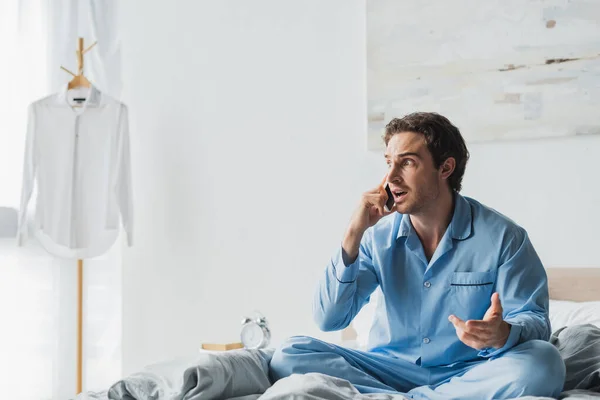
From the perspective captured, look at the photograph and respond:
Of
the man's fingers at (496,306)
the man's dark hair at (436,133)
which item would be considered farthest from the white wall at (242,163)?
the man's fingers at (496,306)

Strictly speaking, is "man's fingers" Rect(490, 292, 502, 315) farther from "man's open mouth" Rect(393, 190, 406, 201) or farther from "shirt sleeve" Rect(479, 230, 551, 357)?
"man's open mouth" Rect(393, 190, 406, 201)

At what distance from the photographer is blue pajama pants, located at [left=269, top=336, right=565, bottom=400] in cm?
162

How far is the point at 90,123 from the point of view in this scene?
136 inches

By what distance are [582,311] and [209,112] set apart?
6.34 feet

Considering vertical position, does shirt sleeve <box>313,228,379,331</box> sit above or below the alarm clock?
above

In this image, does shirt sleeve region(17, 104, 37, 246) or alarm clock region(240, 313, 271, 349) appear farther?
shirt sleeve region(17, 104, 37, 246)

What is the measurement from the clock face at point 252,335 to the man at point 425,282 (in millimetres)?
806

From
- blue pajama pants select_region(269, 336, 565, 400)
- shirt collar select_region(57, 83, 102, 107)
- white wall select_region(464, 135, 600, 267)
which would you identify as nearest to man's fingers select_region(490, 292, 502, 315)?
blue pajama pants select_region(269, 336, 565, 400)

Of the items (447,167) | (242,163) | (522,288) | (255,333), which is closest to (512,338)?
(522,288)

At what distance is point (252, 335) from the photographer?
2812 mm

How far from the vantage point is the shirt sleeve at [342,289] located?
76.6 inches

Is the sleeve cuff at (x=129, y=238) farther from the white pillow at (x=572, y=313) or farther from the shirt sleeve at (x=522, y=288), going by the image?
the shirt sleeve at (x=522, y=288)

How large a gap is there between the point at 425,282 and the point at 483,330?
38 cm

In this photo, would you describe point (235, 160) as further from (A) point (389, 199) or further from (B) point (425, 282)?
(B) point (425, 282)
